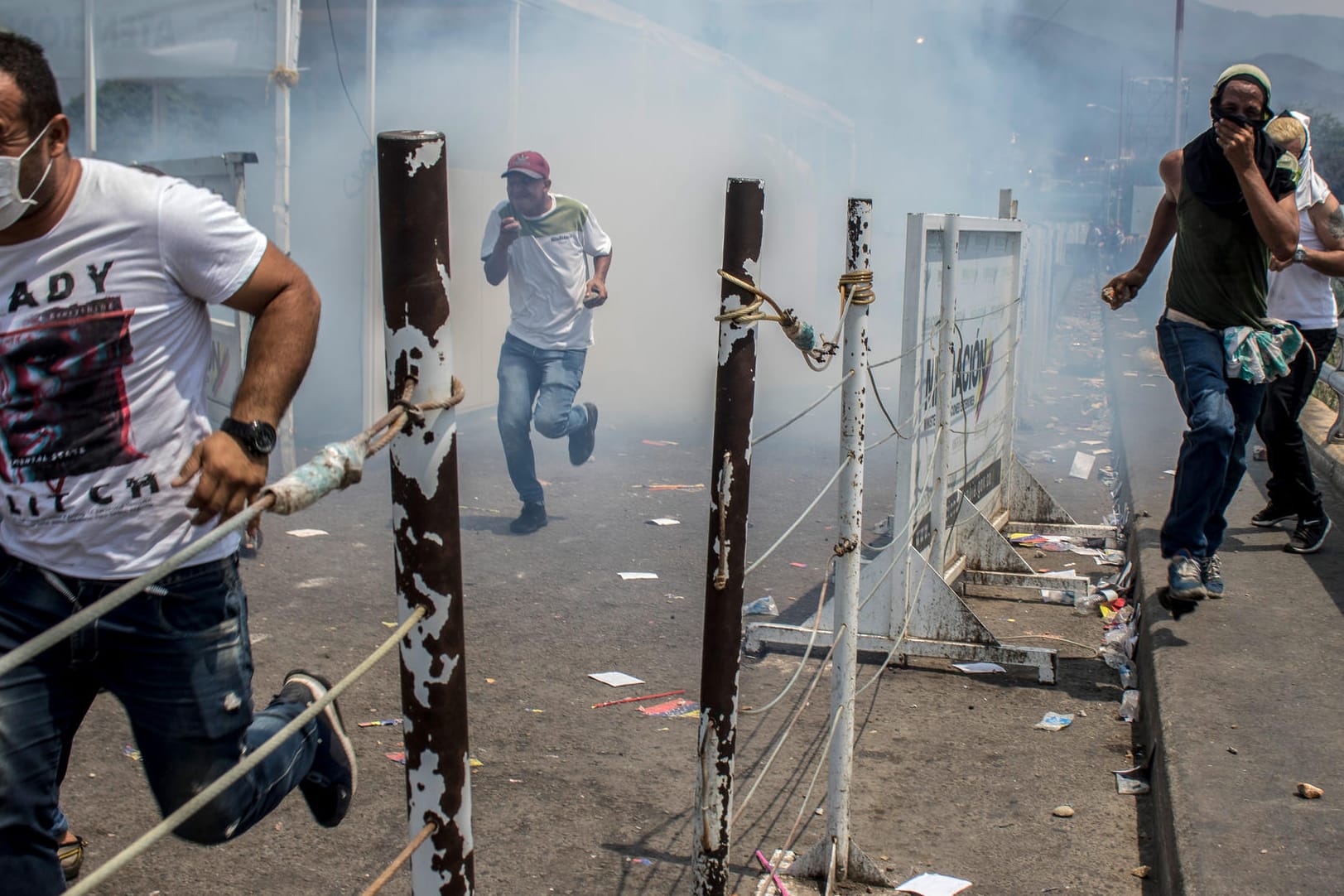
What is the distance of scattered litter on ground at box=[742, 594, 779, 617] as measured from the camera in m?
5.25

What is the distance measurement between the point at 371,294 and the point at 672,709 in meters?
5.97

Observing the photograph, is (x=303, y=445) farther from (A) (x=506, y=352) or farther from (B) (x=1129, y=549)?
(B) (x=1129, y=549)

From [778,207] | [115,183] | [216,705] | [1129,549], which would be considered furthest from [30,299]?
[778,207]

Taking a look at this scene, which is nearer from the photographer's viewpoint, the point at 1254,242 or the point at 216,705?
the point at 216,705

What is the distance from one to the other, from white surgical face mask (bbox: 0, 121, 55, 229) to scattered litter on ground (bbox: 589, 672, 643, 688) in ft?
9.17

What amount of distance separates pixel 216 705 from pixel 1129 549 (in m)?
5.06

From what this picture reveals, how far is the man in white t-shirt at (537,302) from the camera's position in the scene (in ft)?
22.4

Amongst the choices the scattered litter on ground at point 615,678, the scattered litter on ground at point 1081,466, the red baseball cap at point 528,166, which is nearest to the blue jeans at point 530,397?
the red baseball cap at point 528,166

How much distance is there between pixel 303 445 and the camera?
940cm

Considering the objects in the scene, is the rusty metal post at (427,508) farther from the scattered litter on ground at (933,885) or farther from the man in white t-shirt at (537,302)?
the man in white t-shirt at (537,302)

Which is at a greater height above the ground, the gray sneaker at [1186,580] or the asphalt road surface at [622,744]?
the gray sneaker at [1186,580]

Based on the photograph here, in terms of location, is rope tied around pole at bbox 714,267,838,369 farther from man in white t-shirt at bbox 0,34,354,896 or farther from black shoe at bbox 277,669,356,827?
black shoe at bbox 277,669,356,827

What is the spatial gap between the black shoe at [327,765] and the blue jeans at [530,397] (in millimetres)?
4109

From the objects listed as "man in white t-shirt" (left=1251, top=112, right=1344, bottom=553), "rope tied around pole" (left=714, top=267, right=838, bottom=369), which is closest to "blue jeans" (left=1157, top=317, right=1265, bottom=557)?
"man in white t-shirt" (left=1251, top=112, right=1344, bottom=553)
